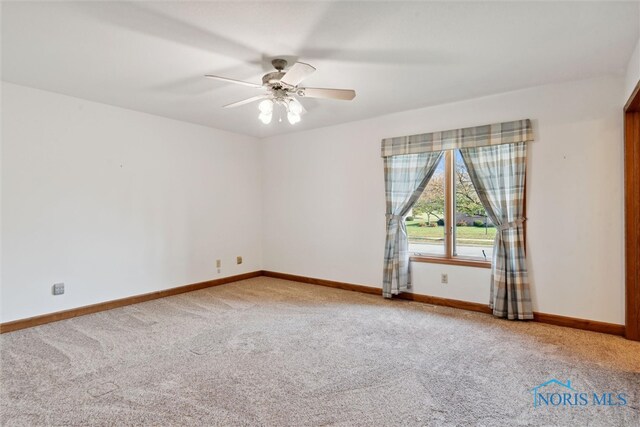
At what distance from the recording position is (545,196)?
343 cm

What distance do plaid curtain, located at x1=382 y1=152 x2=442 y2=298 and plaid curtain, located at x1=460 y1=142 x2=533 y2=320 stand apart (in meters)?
0.72

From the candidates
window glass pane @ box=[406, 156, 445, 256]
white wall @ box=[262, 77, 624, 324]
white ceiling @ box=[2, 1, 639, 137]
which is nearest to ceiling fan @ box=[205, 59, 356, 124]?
white ceiling @ box=[2, 1, 639, 137]

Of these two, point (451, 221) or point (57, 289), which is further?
point (451, 221)

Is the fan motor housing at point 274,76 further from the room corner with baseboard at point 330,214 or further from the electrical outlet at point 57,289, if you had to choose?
the electrical outlet at point 57,289

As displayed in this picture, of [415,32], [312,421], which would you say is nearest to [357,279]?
[312,421]

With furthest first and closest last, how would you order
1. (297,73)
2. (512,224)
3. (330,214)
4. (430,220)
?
(330,214)
(430,220)
(512,224)
(297,73)

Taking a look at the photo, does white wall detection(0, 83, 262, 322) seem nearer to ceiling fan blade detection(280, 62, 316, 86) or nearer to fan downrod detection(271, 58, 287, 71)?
fan downrod detection(271, 58, 287, 71)

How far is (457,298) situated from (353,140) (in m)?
→ 2.49

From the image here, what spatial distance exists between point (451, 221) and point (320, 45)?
8.69 feet

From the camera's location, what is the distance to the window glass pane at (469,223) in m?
3.88

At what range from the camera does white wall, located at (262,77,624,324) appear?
3.14 meters

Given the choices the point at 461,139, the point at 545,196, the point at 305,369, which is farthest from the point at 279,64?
the point at 545,196

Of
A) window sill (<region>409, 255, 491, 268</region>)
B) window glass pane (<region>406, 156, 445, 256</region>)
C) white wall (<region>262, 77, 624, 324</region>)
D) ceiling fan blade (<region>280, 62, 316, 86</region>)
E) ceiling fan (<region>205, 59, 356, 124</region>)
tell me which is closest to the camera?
ceiling fan blade (<region>280, 62, 316, 86</region>)

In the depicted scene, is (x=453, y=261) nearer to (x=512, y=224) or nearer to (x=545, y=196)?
(x=512, y=224)
